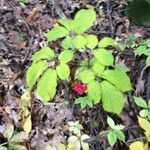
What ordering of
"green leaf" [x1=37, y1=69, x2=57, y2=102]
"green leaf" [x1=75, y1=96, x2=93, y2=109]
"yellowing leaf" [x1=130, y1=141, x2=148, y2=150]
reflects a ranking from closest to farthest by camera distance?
"yellowing leaf" [x1=130, y1=141, x2=148, y2=150]
"green leaf" [x1=37, y1=69, x2=57, y2=102]
"green leaf" [x1=75, y1=96, x2=93, y2=109]

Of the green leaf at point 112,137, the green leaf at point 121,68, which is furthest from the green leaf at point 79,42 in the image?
the green leaf at point 112,137

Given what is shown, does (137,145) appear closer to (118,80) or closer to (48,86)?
(118,80)

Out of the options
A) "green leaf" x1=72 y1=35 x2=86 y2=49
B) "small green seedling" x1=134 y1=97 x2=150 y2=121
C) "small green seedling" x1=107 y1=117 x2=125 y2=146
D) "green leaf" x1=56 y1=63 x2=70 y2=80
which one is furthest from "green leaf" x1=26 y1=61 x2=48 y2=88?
"small green seedling" x1=134 y1=97 x2=150 y2=121

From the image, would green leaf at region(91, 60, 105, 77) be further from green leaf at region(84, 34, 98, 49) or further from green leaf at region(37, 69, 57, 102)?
green leaf at region(37, 69, 57, 102)

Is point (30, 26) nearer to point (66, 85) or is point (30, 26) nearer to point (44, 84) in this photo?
point (66, 85)

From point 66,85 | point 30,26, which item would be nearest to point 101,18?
point 30,26

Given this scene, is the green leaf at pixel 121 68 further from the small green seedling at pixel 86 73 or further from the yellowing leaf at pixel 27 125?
the yellowing leaf at pixel 27 125

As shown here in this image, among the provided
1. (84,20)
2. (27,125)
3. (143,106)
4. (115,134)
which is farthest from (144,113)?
(27,125)
